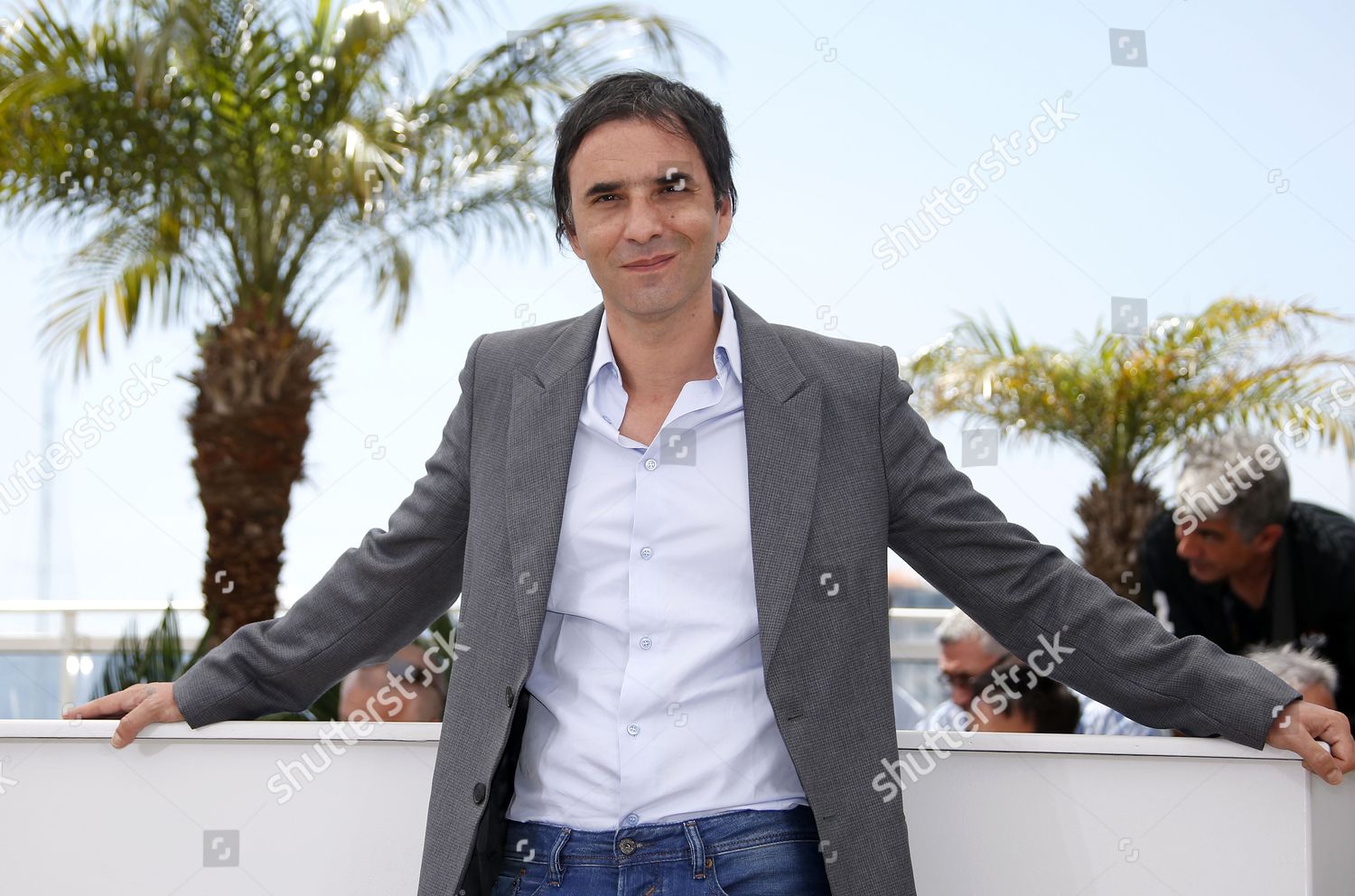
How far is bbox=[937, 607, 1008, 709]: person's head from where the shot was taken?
397 cm

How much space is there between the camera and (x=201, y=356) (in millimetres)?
5750

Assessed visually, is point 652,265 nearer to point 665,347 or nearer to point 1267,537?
point 665,347

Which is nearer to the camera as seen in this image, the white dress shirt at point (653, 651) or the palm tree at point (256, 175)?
the white dress shirt at point (653, 651)

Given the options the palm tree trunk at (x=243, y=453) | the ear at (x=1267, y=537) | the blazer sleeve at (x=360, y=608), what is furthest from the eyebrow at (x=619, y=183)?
the palm tree trunk at (x=243, y=453)

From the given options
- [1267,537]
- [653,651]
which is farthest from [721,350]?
[1267,537]

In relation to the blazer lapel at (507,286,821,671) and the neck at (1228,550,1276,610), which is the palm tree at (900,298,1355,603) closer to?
the neck at (1228,550,1276,610)

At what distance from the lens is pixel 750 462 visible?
1665 millimetres

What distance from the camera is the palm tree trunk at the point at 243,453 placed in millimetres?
5668

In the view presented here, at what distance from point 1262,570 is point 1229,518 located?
0.27m

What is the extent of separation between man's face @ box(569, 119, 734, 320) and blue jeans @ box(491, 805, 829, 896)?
2.34ft

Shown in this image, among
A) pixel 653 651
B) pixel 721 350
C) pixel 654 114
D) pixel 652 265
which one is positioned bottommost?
pixel 653 651

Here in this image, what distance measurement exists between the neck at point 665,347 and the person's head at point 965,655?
8.07 ft

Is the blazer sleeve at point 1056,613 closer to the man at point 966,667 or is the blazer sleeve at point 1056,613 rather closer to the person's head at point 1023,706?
the person's head at point 1023,706

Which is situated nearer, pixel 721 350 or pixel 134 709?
pixel 721 350
